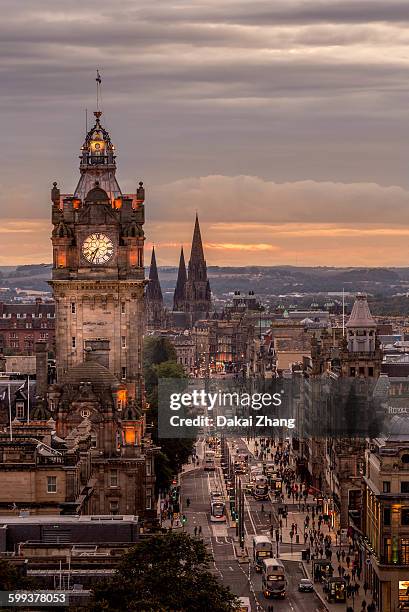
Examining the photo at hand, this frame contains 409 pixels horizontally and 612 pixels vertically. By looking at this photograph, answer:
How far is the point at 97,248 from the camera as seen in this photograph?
186m

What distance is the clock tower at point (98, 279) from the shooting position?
185000mm

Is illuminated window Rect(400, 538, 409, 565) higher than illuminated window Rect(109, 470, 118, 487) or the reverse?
the reverse

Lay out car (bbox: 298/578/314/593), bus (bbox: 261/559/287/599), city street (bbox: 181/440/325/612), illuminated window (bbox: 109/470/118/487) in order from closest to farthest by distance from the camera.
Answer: city street (bbox: 181/440/325/612) < bus (bbox: 261/559/287/599) < car (bbox: 298/578/314/593) < illuminated window (bbox: 109/470/118/487)

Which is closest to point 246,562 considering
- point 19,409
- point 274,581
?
point 274,581

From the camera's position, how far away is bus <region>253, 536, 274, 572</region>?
16125 centimetres

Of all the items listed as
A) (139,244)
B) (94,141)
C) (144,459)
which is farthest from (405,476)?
(94,141)

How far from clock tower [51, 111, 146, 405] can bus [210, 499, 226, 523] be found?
12364 millimetres

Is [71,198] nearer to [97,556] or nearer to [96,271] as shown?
[96,271]

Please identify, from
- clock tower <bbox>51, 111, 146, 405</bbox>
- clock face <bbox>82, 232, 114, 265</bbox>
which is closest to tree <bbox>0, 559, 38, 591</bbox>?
clock tower <bbox>51, 111, 146, 405</bbox>

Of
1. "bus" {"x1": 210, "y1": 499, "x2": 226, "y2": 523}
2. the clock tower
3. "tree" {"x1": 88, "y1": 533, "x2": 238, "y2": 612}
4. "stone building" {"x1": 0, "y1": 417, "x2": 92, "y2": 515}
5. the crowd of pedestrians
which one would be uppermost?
the clock tower

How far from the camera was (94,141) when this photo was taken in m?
194

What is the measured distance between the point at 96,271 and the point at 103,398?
69.7ft

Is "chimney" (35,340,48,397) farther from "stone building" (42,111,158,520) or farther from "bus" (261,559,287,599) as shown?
"bus" (261,559,287,599)

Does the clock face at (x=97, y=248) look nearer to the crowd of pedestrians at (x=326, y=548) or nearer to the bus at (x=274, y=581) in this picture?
the crowd of pedestrians at (x=326, y=548)
